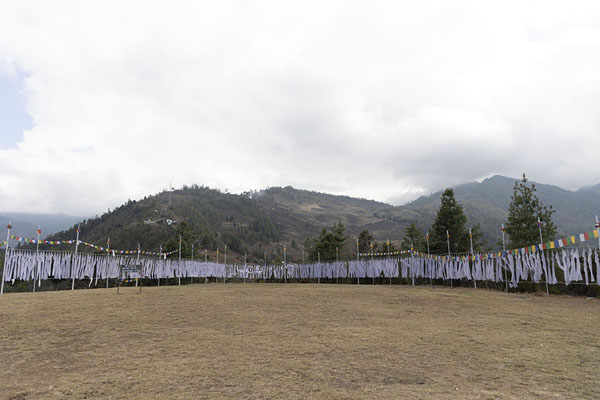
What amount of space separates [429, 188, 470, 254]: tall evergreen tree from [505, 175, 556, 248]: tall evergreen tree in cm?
502

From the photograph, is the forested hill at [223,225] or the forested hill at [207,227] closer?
the forested hill at [207,227]

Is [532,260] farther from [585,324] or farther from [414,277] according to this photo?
[414,277]

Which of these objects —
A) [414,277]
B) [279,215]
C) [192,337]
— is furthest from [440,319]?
[279,215]

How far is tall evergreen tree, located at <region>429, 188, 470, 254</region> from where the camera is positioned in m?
31.4

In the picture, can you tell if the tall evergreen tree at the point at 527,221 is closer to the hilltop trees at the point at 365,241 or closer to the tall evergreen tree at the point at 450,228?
the tall evergreen tree at the point at 450,228

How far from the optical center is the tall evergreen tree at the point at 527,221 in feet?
81.0

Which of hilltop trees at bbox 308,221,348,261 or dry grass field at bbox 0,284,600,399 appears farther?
hilltop trees at bbox 308,221,348,261

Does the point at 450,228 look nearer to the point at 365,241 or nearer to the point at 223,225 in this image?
the point at 365,241

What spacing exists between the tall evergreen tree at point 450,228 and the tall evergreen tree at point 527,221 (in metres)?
5.02

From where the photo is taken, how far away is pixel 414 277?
26.3 metres

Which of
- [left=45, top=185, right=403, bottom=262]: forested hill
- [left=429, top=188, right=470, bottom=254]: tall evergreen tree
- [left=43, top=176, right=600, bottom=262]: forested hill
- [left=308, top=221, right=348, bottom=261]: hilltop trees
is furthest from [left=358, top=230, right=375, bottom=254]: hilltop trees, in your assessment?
[left=429, top=188, right=470, bottom=254]: tall evergreen tree

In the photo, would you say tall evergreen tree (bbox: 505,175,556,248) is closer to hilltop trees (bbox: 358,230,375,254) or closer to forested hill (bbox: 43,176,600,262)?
hilltop trees (bbox: 358,230,375,254)

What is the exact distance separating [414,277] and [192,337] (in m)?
22.6

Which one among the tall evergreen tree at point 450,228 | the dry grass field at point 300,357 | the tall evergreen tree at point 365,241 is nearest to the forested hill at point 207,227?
the tall evergreen tree at point 365,241
